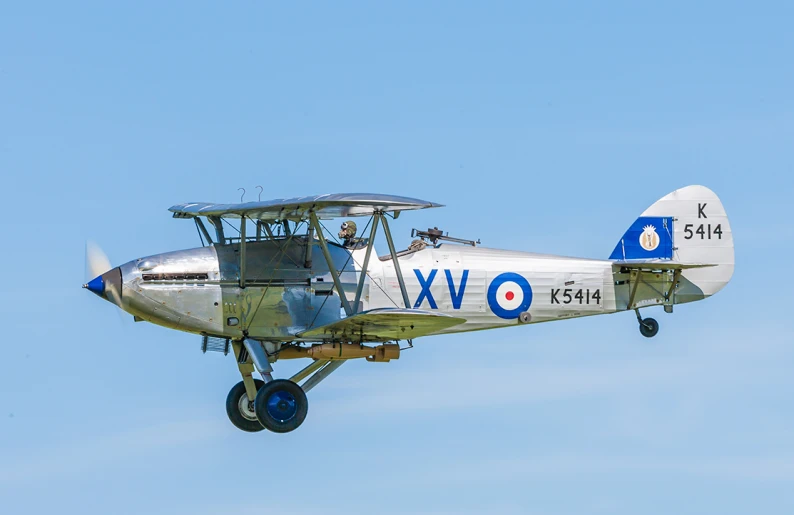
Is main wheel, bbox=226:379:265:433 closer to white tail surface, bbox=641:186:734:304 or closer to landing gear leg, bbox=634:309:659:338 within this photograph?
A: landing gear leg, bbox=634:309:659:338

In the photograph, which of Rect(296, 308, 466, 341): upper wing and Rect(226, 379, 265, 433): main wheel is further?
Rect(226, 379, 265, 433): main wheel

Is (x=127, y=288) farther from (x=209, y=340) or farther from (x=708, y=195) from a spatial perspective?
(x=708, y=195)

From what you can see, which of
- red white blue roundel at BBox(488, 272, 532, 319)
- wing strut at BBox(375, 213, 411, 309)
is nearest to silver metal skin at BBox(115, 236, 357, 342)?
wing strut at BBox(375, 213, 411, 309)

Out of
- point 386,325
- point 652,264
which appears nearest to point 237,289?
point 386,325

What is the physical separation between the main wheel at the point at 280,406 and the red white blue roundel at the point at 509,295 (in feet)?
11.1

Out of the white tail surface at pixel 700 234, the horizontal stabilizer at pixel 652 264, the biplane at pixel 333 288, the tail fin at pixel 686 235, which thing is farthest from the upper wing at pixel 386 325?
the white tail surface at pixel 700 234

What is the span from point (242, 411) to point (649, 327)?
6276mm

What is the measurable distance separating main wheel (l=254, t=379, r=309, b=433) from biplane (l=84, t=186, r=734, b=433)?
0.01m

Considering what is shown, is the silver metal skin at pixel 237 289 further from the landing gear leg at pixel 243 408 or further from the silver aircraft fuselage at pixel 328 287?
the landing gear leg at pixel 243 408

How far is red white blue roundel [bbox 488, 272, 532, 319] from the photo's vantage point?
819 inches

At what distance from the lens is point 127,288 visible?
1925 centimetres

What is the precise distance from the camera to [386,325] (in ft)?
63.8

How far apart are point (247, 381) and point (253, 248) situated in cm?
189

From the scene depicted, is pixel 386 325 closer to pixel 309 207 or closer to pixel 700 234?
pixel 309 207
